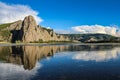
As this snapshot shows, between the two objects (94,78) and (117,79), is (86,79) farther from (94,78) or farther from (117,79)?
(117,79)

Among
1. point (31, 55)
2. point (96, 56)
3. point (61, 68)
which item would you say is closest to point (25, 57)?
point (31, 55)

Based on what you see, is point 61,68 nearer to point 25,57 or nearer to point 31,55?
point 25,57

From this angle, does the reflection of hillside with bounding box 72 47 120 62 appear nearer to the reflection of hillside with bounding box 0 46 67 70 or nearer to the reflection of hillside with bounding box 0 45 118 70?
the reflection of hillside with bounding box 0 45 118 70

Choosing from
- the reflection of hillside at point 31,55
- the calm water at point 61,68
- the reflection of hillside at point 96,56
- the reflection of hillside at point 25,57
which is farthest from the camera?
the reflection of hillside at point 96,56

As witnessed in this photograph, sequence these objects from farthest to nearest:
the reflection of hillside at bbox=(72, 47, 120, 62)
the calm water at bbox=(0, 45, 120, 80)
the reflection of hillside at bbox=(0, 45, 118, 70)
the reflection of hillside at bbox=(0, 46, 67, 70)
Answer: the reflection of hillside at bbox=(72, 47, 120, 62) < the reflection of hillside at bbox=(0, 45, 118, 70) < the reflection of hillside at bbox=(0, 46, 67, 70) < the calm water at bbox=(0, 45, 120, 80)

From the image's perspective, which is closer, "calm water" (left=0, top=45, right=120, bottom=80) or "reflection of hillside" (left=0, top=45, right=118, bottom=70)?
"calm water" (left=0, top=45, right=120, bottom=80)

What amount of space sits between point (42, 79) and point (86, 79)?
5.92 metres

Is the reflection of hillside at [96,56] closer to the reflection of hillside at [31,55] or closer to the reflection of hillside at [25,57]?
the reflection of hillside at [31,55]

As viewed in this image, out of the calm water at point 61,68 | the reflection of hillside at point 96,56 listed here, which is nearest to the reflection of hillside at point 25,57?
the calm water at point 61,68

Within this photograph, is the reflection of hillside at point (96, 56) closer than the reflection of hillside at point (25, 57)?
No

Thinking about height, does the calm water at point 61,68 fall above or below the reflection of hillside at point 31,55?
below

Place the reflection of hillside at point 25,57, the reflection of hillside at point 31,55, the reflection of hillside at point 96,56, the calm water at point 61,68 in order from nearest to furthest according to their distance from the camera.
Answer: the calm water at point 61,68 → the reflection of hillside at point 25,57 → the reflection of hillside at point 31,55 → the reflection of hillside at point 96,56

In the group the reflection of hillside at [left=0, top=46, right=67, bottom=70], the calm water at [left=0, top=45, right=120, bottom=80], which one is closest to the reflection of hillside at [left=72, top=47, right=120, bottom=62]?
the calm water at [left=0, top=45, right=120, bottom=80]

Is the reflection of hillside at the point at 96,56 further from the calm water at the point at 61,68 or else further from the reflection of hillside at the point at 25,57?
the reflection of hillside at the point at 25,57
